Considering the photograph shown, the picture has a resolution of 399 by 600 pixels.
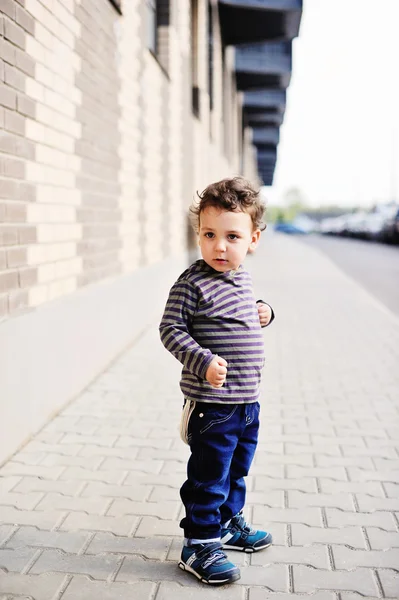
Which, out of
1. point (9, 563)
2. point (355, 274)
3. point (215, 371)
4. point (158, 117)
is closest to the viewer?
point (215, 371)

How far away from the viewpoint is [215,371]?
2.71 meters

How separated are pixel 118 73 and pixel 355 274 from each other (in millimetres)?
12297

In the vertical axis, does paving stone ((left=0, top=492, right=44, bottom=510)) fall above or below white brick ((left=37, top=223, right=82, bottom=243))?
below

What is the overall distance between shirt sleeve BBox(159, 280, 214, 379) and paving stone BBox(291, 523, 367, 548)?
94cm

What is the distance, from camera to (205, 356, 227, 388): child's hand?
2.71 meters

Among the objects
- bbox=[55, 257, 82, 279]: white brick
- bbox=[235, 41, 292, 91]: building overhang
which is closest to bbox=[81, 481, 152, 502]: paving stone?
bbox=[55, 257, 82, 279]: white brick

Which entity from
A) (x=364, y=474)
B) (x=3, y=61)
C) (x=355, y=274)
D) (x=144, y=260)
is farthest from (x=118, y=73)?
(x=355, y=274)

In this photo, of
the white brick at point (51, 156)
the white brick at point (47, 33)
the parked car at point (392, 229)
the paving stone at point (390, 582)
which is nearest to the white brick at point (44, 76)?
the white brick at point (47, 33)

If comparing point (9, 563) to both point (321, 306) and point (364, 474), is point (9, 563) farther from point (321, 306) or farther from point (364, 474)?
point (321, 306)

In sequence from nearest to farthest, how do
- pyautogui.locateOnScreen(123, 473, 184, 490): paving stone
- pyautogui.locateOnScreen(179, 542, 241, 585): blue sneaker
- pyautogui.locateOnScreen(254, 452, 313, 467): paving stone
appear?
pyautogui.locateOnScreen(179, 542, 241, 585): blue sneaker
pyautogui.locateOnScreen(123, 473, 184, 490): paving stone
pyautogui.locateOnScreen(254, 452, 313, 467): paving stone

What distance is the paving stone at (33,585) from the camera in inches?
107

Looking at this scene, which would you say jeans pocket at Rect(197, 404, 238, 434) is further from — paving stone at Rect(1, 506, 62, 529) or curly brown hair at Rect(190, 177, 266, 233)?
paving stone at Rect(1, 506, 62, 529)

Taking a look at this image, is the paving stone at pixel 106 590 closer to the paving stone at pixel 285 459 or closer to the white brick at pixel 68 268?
the paving stone at pixel 285 459

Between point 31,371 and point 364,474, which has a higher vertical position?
point 31,371
